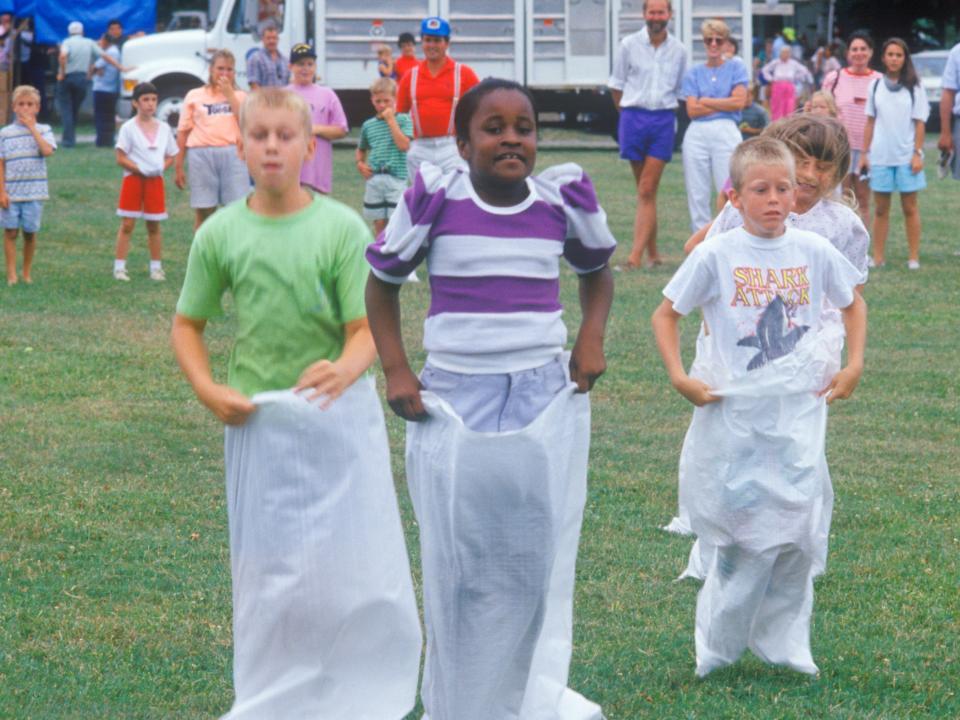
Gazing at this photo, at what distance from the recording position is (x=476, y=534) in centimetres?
380

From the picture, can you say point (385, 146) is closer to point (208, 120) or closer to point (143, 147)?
point (208, 120)

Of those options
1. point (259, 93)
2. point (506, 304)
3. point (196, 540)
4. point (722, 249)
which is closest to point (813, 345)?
point (722, 249)

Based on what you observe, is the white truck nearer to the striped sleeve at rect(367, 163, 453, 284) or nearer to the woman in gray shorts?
the woman in gray shorts

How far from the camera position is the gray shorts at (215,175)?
44.4 feet

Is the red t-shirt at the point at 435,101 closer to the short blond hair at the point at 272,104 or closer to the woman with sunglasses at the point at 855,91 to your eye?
the woman with sunglasses at the point at 855,91

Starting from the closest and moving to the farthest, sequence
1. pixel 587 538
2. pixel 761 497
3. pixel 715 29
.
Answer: pixel 761 497 < pixel 587 538 < pixel 715 29

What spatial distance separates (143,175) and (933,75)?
22.4m

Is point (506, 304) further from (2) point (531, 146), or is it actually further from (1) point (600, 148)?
(1) point (600, 148)

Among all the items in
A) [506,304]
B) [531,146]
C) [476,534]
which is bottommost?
[476,534]

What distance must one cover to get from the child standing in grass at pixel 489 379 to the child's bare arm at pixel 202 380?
1.30 feet

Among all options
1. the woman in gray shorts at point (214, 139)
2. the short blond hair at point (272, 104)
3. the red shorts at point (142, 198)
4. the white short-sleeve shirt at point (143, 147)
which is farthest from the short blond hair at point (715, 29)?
the short blond hair at point (272, 104)

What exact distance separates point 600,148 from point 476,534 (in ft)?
80.2

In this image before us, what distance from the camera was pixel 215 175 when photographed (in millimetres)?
13609

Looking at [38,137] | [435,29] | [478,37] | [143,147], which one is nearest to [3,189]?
[38,137]
